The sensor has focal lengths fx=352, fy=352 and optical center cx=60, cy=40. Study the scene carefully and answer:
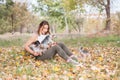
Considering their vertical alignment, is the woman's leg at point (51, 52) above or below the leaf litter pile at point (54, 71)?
above

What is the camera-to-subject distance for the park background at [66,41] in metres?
6.66

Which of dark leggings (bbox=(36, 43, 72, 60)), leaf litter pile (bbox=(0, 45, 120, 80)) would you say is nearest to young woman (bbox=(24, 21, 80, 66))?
dark leggings (bbox=(36, 43, 72, 60))

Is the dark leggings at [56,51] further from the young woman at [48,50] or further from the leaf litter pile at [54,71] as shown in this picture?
the leaf litter pile at [54,71]

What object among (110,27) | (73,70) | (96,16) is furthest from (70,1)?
(73,70)

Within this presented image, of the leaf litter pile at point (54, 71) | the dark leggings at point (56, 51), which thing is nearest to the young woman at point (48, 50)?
the dark leggings at point (56, 51)

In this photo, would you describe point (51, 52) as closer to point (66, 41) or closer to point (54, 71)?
point (54, 71)

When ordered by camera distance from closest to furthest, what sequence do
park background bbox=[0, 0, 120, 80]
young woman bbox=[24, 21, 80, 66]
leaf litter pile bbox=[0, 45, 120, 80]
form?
leaf litter pile bbox=[0, 45, 120, 80]
park background bbox=[0, 0, 120, 80]
young woman bbox=[24, 21, 80, 66]

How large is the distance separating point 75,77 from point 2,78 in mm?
1249

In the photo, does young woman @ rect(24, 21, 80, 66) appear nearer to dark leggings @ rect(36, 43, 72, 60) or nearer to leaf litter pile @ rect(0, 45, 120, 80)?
dark leggings @ rect(36, 43, 72, 60)

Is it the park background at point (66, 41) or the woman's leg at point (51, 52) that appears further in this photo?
the woman's leg at point (51, 52)

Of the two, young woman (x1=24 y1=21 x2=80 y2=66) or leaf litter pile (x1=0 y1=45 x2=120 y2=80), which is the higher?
young woman (x1=24 y1=21 x2=80 y2=66)

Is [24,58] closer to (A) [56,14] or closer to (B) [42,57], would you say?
(B) [42,57]

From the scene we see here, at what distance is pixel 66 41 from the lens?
67.0 ft

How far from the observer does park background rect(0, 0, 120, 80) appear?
6.66m
